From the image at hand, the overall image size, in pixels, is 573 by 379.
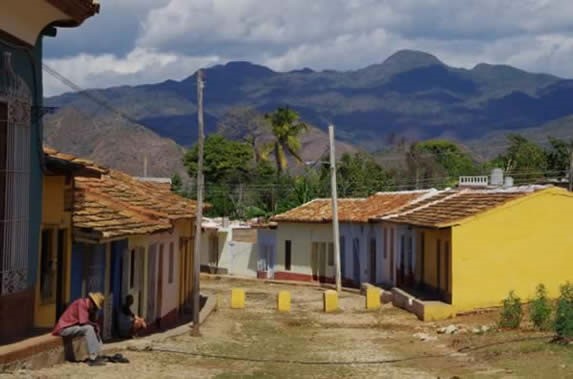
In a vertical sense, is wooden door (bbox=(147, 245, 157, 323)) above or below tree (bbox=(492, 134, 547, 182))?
below

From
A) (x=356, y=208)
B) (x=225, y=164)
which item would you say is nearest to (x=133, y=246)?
(x=356, y=208)

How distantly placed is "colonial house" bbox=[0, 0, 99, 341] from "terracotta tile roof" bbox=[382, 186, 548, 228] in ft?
49.0

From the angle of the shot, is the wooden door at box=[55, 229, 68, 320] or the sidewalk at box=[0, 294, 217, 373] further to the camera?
the wooden door at box=[55, 229, 68, 320]

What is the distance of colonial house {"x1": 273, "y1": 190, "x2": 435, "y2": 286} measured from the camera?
40.8 metres

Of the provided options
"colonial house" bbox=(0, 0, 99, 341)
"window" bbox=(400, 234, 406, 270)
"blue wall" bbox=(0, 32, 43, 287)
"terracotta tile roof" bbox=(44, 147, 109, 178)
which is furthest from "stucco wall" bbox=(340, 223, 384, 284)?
"colonial house" bbox=(0, 0, 99, 341)

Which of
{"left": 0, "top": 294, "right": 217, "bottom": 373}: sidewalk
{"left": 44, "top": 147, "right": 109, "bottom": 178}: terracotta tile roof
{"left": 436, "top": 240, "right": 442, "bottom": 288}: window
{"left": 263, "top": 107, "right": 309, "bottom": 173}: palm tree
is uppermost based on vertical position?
{"left": 263, "top": 107, "right": 309, "bottom": 173}: palm tree

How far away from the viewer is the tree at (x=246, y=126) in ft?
298

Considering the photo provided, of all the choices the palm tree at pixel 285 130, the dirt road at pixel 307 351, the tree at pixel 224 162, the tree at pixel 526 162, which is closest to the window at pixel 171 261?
the dirt road at pixel 307 351

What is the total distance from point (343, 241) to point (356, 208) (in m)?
1.68

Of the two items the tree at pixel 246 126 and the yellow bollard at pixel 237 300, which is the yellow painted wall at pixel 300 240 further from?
the tree at pixel 246 126

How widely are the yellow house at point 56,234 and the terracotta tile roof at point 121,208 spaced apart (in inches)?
17.2

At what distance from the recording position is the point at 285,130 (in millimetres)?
85812

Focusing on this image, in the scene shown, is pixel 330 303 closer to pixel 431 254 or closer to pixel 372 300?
pixel 372 300

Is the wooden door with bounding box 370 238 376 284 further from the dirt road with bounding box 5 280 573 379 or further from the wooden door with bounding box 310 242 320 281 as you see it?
the dirt road with bounding box 5 280 573 379
